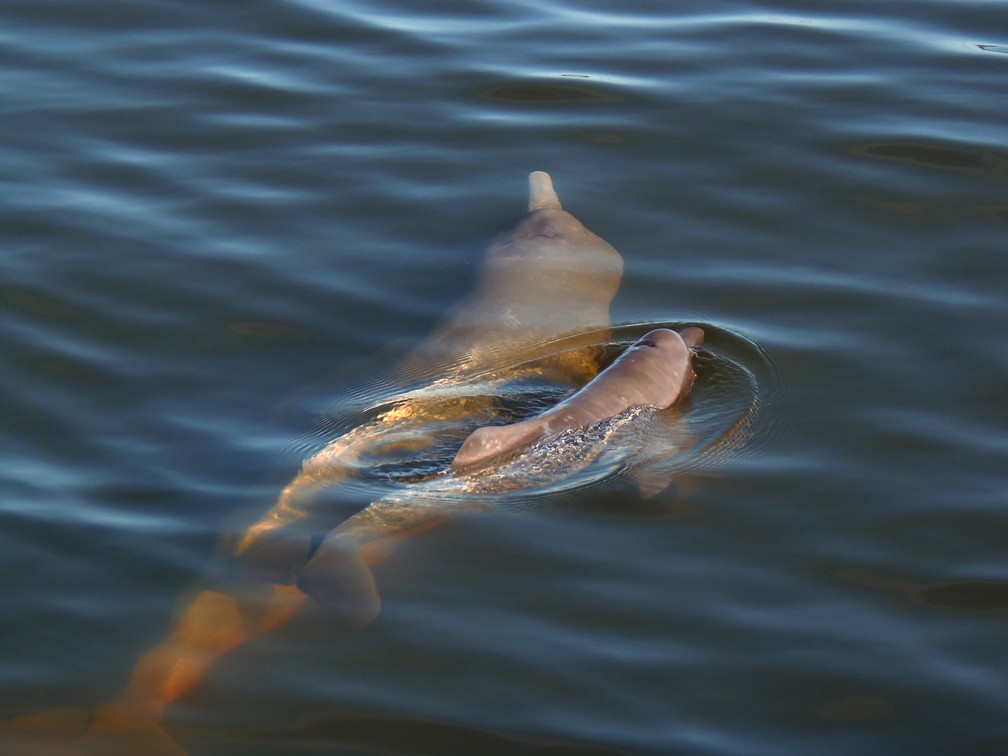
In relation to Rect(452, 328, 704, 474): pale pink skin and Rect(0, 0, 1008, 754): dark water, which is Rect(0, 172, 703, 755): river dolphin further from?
Rect(0, 0, 1008, 754): dark water

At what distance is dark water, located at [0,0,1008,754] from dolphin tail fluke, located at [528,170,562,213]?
0.49ft

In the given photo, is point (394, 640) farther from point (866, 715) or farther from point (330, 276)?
point (330, 276)

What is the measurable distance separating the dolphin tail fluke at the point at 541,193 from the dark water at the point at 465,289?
5.9 inches

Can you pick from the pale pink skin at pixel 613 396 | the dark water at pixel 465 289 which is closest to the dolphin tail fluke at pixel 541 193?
the dark water at pixel 465 289

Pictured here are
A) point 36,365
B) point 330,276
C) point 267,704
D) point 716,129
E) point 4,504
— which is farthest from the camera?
point 716,129

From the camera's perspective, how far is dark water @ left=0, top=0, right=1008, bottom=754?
509cm

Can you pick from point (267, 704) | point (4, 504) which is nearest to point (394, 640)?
point (267, 704)

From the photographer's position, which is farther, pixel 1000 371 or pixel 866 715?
pixel 1000 371

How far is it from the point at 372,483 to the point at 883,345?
322 centimetres

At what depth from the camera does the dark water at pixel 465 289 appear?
16.7 ft

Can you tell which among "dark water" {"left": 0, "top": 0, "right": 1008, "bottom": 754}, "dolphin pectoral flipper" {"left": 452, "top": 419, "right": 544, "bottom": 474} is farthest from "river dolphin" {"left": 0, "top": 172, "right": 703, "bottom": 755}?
"dark water" {"left": 0, "top": 0, "right": 1008, "bottom": 754}

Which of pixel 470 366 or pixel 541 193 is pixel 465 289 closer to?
pixel 470 366

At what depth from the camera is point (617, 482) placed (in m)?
6.26

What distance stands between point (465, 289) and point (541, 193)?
143cm
